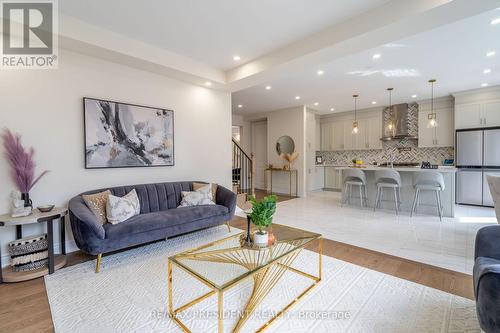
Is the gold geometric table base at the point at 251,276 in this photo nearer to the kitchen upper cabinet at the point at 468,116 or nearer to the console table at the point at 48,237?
the console table at the point at 48,237

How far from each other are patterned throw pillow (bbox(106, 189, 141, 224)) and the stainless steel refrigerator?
704cm

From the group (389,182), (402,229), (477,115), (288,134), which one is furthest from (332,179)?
(402,229)

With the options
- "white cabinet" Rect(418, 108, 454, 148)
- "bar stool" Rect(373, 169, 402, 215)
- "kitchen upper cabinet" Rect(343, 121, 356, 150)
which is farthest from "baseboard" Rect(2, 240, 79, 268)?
"white cabinet" Rect(418, 108, 454, 148)

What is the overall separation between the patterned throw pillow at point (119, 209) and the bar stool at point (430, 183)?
4964mm

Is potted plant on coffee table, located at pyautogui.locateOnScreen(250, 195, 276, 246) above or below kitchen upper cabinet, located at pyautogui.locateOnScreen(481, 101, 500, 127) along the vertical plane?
below

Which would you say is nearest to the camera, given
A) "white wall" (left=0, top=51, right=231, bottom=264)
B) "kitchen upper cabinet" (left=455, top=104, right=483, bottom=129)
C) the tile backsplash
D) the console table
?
the console table

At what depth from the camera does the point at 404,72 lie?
4.21 metres

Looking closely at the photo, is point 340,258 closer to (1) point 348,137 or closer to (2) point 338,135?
(1) point 348,137

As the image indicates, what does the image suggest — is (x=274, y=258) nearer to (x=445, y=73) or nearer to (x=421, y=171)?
(x=421, y=171)

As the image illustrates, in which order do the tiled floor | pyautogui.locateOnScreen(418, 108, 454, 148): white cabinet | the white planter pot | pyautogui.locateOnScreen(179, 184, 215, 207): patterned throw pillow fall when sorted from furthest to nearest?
pyautogui.locateOnScreen(418, 108, 454, 148): white cabinet → pyautogui.locateOnScreen(179, 184, 215, 207): patterned throw pillow → the tiled floor → the white planter pot

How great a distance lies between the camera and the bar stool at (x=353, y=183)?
509 cm

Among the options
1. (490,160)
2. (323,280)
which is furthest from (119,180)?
(490,160)

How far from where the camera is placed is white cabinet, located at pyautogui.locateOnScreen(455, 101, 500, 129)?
514cm

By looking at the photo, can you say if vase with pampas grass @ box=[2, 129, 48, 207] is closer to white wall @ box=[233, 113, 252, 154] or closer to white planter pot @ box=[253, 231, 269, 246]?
white planter pot @ box=[253, 231, 269, 246]
